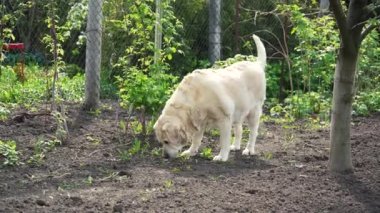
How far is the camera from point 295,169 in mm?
5789

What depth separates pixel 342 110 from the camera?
5.29 m

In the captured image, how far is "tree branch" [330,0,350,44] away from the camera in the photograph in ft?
16.0

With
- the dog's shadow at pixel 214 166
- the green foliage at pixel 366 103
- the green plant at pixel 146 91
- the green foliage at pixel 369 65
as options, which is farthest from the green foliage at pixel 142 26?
the green foliage at pixel 369 65

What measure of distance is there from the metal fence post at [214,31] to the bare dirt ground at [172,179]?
4324 mm

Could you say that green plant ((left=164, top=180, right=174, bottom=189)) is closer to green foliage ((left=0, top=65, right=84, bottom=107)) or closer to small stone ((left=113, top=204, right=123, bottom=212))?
small stone ((left=113, top=204, right=123, bottom=212))

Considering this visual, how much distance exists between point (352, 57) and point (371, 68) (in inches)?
235

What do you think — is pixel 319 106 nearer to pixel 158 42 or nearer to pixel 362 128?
pixel 362 128

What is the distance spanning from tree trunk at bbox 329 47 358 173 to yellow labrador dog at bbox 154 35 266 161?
1.26 m

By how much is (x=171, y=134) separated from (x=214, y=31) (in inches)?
224

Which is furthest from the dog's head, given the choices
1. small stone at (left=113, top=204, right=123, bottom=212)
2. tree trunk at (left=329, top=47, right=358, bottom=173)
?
small stone at (left=113, top=204, right=123, bottom=212)

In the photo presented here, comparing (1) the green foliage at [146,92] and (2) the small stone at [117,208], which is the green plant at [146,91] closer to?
(1) the green foliage at [146,92]

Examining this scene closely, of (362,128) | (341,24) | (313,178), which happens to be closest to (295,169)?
(313,178)

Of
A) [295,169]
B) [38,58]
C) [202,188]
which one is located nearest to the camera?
[202,188]

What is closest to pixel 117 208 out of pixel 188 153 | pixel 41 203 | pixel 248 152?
pixel 41 203
